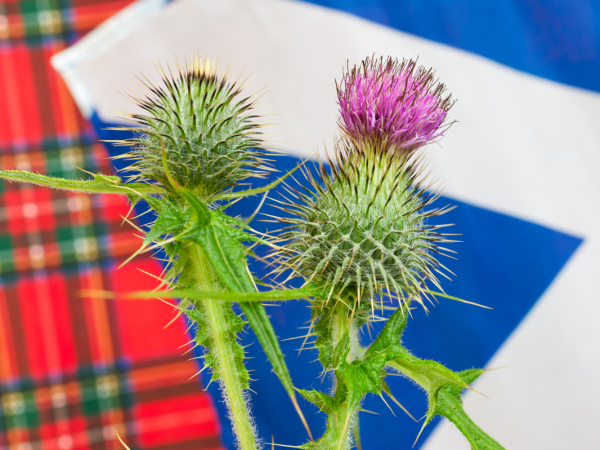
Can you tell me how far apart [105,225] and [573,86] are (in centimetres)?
225

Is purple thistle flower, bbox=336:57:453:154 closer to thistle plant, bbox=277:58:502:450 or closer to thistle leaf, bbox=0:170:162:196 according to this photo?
thistle plant, bbox=277:58:502:450

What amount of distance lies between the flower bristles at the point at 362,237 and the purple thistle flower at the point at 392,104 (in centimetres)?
8

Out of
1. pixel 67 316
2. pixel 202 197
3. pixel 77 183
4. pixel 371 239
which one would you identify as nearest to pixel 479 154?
pixel 371 239

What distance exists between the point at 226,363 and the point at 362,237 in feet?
1.14

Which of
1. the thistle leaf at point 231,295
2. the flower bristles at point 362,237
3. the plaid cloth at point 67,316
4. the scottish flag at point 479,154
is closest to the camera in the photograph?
the thistle leaf at point 231,295

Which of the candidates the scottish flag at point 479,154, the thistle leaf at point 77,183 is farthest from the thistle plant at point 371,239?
the scottish flag at point 479,154

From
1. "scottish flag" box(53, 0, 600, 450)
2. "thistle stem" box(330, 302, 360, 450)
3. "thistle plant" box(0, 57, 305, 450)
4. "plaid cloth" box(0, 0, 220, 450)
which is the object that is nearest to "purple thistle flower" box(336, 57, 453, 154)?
"thistle plant" box(0, 57, 305, 450)

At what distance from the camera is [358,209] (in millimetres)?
819

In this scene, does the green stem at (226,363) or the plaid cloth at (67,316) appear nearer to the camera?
the green stem at (226,363)

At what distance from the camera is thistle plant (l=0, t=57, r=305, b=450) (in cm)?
66

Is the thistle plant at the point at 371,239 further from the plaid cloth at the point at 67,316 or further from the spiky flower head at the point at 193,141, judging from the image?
the plaid cloth at the point at 67,316

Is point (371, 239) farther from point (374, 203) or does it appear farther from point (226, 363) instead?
point (226, 363)

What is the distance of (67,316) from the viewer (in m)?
1.99

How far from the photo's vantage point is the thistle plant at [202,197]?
2.17 ft
